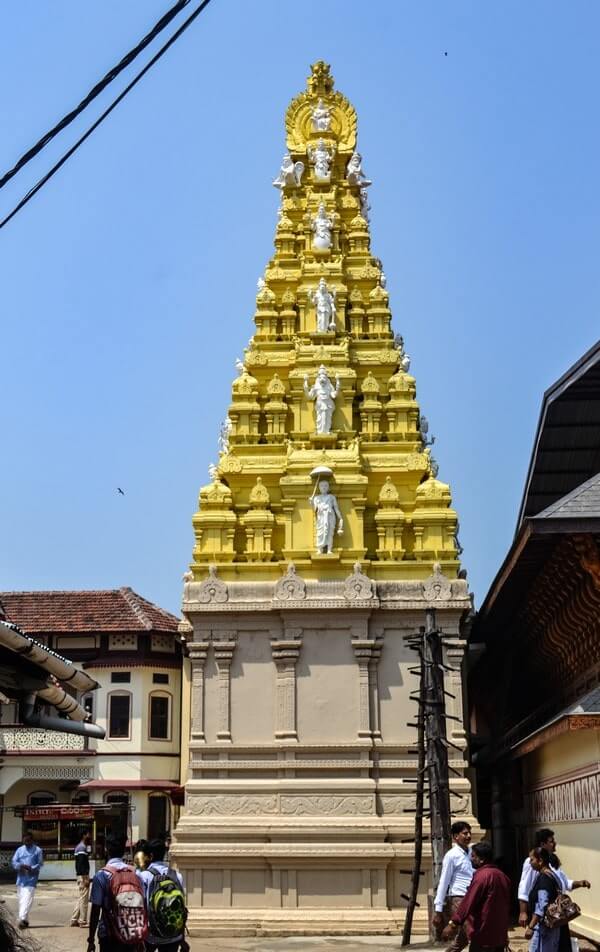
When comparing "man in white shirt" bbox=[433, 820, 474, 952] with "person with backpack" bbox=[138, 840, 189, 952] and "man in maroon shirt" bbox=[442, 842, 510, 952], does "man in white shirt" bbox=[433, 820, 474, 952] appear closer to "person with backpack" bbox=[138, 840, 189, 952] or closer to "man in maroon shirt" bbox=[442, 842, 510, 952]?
A: "man in maroon shirt" bbox=[442, 842, 510, 952]

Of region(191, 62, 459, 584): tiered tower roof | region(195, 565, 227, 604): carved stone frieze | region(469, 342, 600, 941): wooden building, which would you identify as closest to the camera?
region(469, 342, 600, 941): wooden building

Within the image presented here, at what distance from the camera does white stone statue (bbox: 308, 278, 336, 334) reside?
1123 inches

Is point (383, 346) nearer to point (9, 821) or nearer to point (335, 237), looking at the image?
point (335, 237)

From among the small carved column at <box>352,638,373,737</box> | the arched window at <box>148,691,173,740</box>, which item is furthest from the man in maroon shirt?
the arched window at <box>148,691,173,740</box>

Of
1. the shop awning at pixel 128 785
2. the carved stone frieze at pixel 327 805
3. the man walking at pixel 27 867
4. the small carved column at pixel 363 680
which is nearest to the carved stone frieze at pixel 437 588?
the small carved column at pixel 363 680

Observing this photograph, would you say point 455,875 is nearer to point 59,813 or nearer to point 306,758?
point 306,758

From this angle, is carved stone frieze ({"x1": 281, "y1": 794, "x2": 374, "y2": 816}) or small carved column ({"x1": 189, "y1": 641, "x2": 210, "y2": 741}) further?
small carved column ({"x1": 189, "y1": 641, "x2": 210, "y2": 741})

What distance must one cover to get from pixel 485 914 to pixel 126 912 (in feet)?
10.3

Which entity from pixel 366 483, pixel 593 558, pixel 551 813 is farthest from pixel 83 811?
pixel 593 558

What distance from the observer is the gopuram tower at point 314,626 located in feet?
78.5

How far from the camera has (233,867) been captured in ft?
78.9

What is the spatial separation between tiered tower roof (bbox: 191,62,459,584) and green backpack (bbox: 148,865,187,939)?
14475 millimetres

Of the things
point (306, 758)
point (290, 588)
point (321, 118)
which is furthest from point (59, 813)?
point (321, 118)

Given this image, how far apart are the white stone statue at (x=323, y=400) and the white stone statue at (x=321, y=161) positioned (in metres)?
5.91
